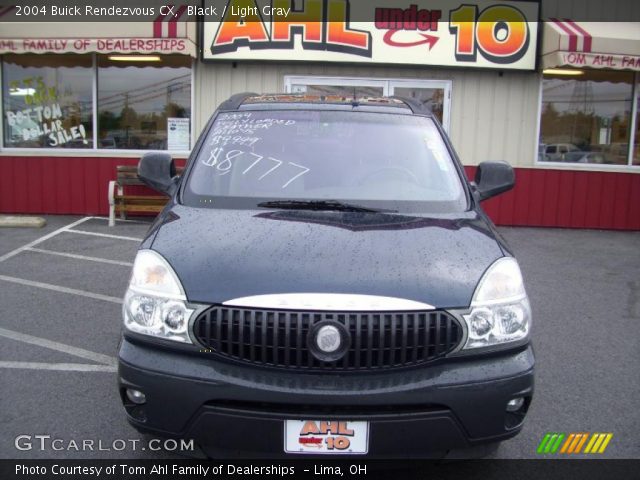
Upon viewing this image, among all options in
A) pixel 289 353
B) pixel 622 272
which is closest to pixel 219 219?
pixel 289 353

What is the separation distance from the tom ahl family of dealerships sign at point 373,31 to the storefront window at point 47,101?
2.50 metres

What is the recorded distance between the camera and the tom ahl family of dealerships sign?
9.91m

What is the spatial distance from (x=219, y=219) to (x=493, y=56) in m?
8.35

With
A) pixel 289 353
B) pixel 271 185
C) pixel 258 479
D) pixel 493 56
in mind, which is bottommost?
pixel 258 479

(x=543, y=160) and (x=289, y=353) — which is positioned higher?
(x=543, y=160)

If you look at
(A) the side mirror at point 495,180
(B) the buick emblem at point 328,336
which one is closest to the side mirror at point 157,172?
(B) the buick emblem at point 328,336

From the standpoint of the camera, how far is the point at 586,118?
1065cm

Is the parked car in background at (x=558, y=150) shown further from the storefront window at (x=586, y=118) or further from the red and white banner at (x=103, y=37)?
the red and white banner at (x=103, y=37)

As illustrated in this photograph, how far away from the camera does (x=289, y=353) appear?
2.39 meters

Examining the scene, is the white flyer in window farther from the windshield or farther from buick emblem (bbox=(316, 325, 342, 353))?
buick emblem (bbox=(316, 325, 342, 353))

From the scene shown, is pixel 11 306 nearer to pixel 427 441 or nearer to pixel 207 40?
pixel 427 441

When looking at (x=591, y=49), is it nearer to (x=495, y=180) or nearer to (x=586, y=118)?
(x=586, y=118)

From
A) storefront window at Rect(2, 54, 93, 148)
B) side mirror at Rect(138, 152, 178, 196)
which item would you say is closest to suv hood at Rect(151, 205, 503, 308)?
side mirror at Rect(138, 152, 178, 196)

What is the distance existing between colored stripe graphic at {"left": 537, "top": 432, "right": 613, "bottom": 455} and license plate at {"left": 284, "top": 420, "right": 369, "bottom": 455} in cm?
140
